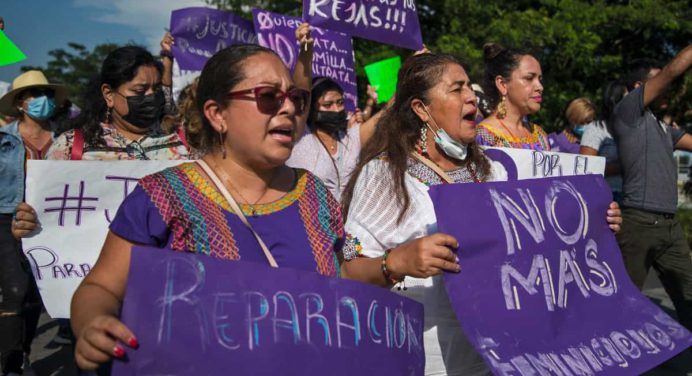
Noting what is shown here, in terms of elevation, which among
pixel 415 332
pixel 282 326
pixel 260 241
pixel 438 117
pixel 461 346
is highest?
pixel 438 117

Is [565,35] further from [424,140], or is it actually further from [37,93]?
[424,140]

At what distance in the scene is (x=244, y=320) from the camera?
1672 mm

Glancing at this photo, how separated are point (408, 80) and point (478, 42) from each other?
11.2m

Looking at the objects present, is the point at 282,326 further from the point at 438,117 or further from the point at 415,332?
the point at 438,117

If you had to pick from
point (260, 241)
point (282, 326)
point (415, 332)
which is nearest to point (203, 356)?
point (282, 326)

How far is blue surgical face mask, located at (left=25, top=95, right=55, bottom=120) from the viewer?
190 inches

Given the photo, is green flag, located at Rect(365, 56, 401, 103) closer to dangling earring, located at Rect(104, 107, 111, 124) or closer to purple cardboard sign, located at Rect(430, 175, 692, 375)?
dangling earring, located at Rect(104, 107, 111, 124)

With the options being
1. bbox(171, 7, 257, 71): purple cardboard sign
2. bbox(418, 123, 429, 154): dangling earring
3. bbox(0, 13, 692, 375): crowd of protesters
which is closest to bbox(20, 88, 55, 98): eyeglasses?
bbox(0, 13, 692, 375): crowd of protesters

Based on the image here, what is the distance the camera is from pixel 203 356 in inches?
63.5

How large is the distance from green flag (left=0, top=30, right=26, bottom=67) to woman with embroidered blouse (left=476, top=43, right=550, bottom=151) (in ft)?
9.70

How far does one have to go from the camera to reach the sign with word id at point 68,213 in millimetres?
3092

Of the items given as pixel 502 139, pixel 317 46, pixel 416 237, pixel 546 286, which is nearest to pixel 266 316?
pixel 416 237

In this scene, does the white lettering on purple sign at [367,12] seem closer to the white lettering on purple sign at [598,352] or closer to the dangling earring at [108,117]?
the dangling earring at [108,117]

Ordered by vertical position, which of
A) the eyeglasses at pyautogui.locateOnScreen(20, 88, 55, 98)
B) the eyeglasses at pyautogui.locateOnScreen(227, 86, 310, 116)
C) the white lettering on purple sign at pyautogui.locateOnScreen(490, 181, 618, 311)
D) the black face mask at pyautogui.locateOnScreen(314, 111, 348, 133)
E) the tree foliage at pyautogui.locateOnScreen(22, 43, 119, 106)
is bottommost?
the tree foliage at pyautogui.locateOnScreen(22, 43, 119, 106)
